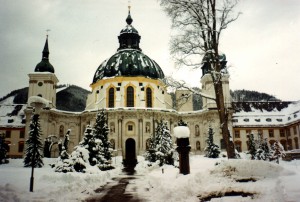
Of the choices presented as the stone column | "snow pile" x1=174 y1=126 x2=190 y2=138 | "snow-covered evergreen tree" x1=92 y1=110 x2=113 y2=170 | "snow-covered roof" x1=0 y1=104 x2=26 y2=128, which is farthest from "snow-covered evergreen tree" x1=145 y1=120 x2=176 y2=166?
"snow-covered roof" x1=0 y1=104 x2=26 y2=128

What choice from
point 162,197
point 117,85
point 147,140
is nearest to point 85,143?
point 162,197

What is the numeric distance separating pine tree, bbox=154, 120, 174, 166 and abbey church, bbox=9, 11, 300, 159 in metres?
17.2

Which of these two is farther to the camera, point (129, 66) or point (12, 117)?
point (12, 117)

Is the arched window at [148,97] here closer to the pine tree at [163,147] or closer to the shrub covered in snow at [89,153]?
the pine tree at [163,147]

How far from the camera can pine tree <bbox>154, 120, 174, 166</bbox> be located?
3269 cm

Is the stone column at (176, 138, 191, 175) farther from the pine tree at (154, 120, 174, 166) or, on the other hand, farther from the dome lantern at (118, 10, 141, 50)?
the dome lantern at (118, 10, 141, 50)

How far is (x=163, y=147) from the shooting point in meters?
34.2

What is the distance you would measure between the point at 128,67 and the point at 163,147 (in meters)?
28.2

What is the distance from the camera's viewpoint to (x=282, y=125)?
62.8 metres

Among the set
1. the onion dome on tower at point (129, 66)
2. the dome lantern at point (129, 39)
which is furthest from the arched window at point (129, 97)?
the dome lantern at point (129, 39)

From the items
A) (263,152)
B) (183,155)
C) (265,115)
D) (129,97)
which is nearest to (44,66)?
(129,97)

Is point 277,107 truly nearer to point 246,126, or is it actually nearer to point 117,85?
point 246,126

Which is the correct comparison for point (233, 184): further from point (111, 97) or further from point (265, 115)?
point (265, 115)

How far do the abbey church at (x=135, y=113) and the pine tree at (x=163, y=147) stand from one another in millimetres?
17213
